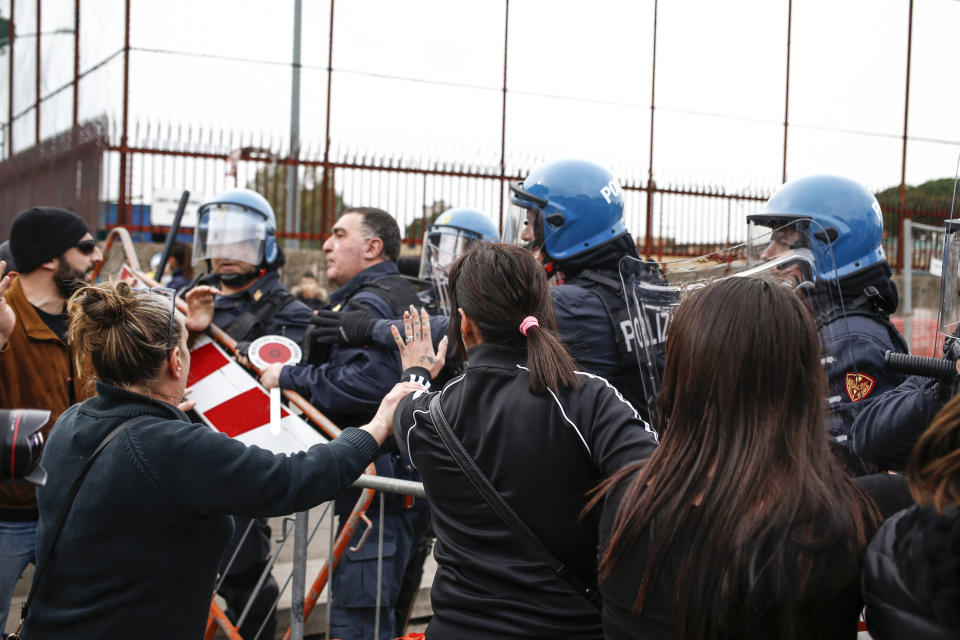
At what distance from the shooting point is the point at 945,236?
6.93 feet

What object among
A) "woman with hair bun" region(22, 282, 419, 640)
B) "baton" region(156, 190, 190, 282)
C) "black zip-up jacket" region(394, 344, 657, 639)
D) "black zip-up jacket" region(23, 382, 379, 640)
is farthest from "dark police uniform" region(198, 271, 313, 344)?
"black zip-up jacket" region(394, 344, 657, 639)

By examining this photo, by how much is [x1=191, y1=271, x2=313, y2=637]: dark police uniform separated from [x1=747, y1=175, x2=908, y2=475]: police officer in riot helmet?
2.54 meters

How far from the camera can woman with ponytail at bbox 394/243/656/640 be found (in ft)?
6.09

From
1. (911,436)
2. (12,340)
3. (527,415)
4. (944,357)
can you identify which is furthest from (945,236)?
(12,340)

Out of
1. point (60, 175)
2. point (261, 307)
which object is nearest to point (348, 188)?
point (60, 175)

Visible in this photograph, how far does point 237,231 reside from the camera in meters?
4.80

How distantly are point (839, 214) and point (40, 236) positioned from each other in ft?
11.3

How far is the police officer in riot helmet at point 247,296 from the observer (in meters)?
4.25

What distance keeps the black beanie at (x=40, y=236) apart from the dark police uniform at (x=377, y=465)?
3.81ft

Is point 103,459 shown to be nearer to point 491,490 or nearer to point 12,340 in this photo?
point 491,490

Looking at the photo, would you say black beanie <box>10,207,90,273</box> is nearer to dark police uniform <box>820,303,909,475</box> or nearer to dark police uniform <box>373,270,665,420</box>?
dark police uniform <box>373,270,665,420</box>

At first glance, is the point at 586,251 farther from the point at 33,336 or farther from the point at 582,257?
the point at 33,336

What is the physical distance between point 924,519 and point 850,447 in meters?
1.19

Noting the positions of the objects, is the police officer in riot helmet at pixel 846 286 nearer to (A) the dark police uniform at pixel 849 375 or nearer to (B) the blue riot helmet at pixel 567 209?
(A) the dark police uniform at pixel 849 375
